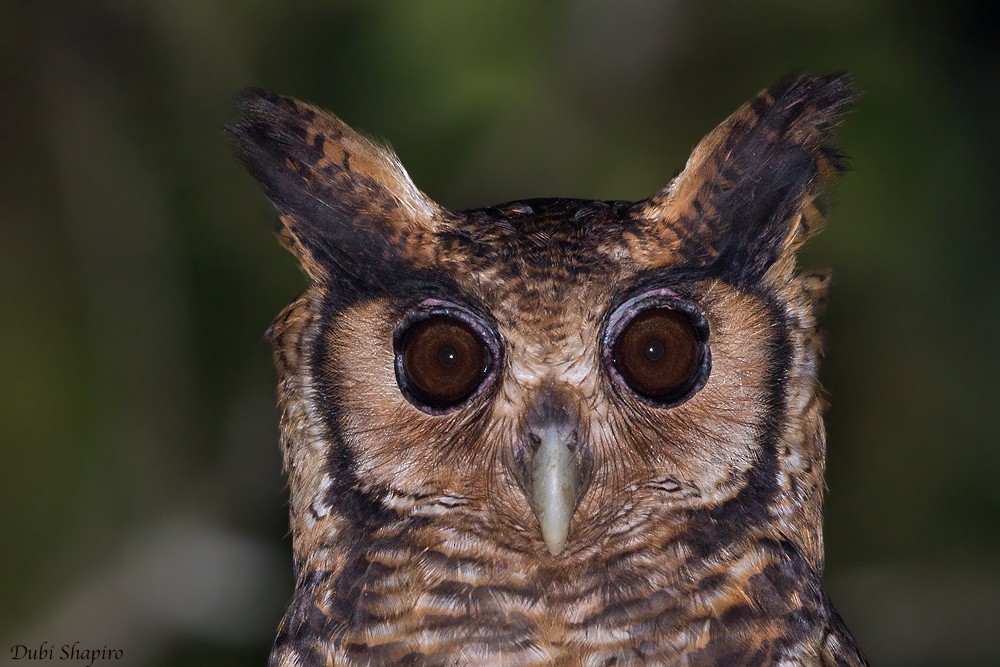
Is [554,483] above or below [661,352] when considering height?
below

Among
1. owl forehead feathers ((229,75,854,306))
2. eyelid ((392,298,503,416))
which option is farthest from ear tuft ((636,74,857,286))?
eyelid ((392,298,503,416))

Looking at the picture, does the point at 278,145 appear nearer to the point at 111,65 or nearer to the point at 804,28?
the point at 111,65

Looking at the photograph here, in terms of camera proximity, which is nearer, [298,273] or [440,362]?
[440,362]
